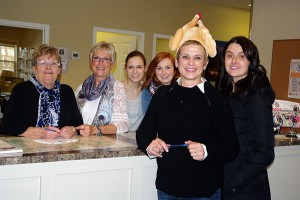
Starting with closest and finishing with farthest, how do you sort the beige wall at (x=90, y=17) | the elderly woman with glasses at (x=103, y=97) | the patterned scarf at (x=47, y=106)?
the patterned scarf at (x=47, y=106)
the elderly woman with glasses at (x=103, y=97)
the beige wall at (x=90, y=17)

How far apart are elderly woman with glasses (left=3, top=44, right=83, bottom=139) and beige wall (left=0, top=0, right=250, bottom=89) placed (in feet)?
11.0

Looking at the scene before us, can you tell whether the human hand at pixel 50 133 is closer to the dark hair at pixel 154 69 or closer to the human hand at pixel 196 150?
the human hand at pixel 196 150

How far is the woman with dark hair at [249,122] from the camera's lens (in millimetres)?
1565

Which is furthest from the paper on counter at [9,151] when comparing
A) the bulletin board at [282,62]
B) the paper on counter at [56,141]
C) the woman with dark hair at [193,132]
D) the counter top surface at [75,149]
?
the bulletin board at [282,62]

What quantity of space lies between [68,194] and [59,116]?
0.64m

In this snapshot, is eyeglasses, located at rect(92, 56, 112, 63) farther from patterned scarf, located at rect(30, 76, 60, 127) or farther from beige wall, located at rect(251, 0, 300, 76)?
beige wall, located at rect(251, 0, 300, 76)

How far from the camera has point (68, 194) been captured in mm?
1718

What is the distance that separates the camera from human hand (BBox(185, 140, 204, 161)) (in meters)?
1.45

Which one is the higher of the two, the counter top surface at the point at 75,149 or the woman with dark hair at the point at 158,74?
the woman with dark hair at the point at 158,74

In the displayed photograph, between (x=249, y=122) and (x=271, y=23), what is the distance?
145 inches

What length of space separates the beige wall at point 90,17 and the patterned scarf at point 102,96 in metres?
3.20

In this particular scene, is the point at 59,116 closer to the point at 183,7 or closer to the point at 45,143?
the point at 45,143

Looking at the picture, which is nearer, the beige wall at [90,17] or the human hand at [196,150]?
the human hand at [196,150]

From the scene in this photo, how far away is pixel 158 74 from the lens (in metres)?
2.82
